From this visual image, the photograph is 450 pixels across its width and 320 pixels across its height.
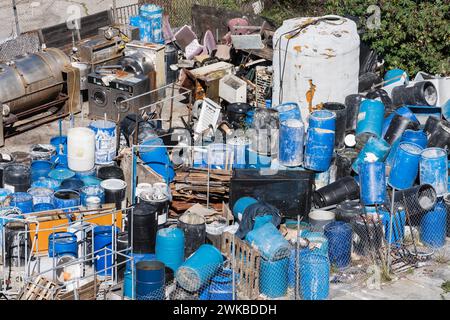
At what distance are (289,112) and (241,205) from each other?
337cm

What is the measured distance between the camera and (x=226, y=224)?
16.4 metres

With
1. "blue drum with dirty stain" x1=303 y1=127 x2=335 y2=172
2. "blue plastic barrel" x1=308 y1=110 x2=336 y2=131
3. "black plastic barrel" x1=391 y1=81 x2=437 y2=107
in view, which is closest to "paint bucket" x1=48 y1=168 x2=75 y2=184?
"blue drum with dirty stain" x1=303 y1=127 x2=335 y2=172

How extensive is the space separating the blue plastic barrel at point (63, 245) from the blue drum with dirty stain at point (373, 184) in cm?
533

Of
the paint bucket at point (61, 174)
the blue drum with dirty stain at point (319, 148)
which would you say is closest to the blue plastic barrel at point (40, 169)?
the paint bucket at point (61, 174)

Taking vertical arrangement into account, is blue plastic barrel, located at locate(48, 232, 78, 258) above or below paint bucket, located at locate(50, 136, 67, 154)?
below

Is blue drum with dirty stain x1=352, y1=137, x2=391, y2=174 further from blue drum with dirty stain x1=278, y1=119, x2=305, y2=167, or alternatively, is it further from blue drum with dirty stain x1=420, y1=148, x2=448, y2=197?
blue drum with dirty stain x1=278, y1=119, x2=305, y2=167

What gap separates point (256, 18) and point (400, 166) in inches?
309

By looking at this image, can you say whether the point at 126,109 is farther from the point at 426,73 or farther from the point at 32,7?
the point at 32,7

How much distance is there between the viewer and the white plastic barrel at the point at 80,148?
18219 mm

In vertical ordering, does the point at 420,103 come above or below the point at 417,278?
above

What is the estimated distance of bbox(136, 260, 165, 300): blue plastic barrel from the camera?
47.6ft

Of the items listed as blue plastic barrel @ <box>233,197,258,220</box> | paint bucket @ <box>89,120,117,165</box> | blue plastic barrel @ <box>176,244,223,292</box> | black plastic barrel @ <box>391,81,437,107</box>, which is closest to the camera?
blue plastic barrel @ <box>176,244,223,292</box>

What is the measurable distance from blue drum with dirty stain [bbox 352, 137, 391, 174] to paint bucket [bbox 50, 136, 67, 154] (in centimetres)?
566
